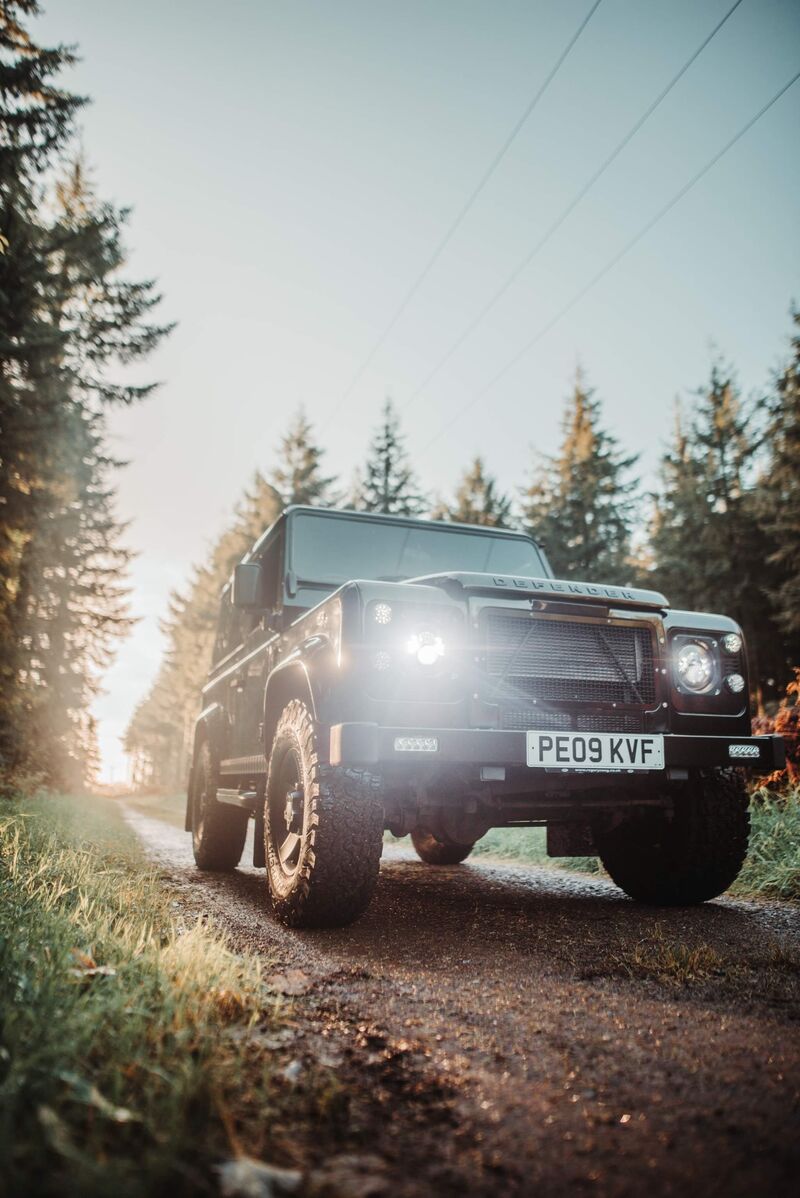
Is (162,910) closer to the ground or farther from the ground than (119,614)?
closer to the ground

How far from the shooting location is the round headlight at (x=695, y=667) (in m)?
3.50

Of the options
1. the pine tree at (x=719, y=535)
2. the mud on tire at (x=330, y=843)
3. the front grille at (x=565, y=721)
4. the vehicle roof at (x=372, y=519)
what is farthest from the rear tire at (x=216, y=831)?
the pine tree at (x=719, y=535)

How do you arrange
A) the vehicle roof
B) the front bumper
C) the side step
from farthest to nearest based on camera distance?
the vehicle roof, the side step, the front bumper

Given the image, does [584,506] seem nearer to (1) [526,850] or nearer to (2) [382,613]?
(1) [526,850]

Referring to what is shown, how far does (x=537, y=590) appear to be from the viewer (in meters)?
3.26

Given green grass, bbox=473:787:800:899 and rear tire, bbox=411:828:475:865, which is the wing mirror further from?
green grass, bbox=473:787:800:899

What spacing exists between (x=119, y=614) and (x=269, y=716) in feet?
58.9

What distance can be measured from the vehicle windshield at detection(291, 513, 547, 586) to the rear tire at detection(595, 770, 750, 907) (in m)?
1.85

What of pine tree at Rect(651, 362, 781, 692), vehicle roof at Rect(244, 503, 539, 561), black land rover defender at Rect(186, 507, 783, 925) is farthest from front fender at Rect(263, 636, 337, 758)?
pine tree at Rect(651, 362, 781, 692)

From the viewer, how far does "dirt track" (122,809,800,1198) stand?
1.24 meters

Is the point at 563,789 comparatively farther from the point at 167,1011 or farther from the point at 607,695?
the point at 167,1011

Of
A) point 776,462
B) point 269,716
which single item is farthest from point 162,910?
point 776,462

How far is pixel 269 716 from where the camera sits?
3869mm

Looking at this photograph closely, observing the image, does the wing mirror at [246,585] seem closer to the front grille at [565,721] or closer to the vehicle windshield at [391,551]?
the vehicle windshield at [391,551]
